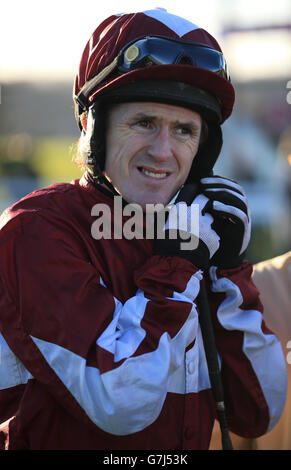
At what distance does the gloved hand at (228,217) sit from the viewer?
2.32 m

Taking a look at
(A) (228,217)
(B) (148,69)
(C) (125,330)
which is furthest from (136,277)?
(B) (148,69)

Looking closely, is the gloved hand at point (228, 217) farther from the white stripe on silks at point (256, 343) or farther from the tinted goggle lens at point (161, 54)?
the tinted goggle lens at point (161, 54)

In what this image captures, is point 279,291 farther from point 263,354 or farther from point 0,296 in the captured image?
point 0,296

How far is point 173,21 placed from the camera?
2.32 metres

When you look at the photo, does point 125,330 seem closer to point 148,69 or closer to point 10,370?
point 10,370

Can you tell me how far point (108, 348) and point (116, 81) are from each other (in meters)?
0.96

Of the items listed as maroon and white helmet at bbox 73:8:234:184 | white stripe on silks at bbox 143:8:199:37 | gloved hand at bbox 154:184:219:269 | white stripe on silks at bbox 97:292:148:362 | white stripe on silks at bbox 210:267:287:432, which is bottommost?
white stripe on silks at bbox 210:267:287:432

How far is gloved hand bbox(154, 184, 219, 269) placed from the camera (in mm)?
2152

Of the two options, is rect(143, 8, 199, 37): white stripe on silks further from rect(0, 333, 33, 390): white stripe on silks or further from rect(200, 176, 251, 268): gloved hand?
rect(0, 333, 33, 390): white stripe on silks

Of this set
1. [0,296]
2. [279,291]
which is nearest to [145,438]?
[0,296]

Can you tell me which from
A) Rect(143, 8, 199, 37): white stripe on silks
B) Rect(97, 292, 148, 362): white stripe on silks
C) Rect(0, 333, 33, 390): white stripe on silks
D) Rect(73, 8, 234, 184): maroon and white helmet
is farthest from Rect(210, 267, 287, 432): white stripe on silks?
Rect(143, 8, 199, 37): white stripe on silks

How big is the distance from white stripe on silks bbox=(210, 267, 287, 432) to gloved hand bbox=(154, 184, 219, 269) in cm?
19

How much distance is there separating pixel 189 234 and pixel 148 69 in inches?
24.6

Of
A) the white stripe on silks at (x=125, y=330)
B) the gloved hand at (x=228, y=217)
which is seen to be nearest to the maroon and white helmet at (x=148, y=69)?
the gloved hand at (x=228, y=217)
